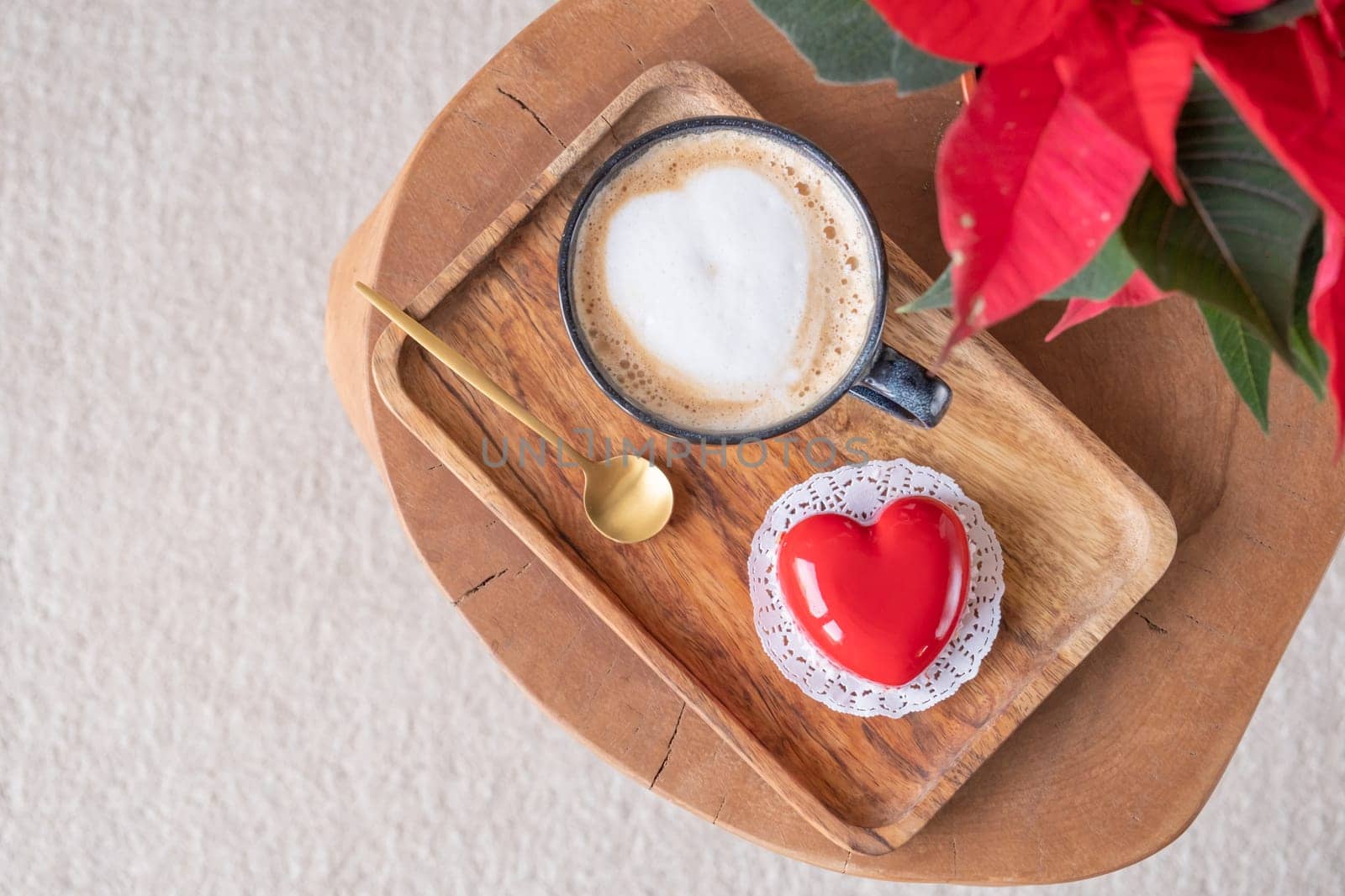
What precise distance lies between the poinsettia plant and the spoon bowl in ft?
1.23

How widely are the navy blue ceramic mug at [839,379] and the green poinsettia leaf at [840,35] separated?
0.73ft

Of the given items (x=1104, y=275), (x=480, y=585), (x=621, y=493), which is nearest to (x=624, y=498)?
(x=621, y=493)

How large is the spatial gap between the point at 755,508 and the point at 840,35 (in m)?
0.38

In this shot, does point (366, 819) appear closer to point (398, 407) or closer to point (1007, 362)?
point (398, 407)

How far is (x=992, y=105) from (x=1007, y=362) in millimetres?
384

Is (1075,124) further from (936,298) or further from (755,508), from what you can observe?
(755,508)

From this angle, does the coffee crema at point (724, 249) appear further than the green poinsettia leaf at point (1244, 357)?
Yes

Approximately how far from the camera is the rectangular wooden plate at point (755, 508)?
0.68 metres

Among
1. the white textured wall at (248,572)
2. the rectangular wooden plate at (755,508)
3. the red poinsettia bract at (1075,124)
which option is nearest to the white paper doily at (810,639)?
the rectangular wooden plate at (755,508)

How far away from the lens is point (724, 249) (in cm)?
60

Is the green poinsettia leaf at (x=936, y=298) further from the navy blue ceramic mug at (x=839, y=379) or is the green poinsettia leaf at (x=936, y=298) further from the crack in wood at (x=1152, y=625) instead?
the crack in wood at (x=1152, y=625)

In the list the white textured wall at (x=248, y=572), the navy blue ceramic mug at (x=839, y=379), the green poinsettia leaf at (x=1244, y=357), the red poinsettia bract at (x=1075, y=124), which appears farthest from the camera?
the white textured wall at (x=248, y=572)

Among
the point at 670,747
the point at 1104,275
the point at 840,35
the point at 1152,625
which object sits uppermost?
the point at 840,35

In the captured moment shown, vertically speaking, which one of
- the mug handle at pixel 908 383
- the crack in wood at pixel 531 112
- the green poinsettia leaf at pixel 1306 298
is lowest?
the mug handle at pixel 908 383
